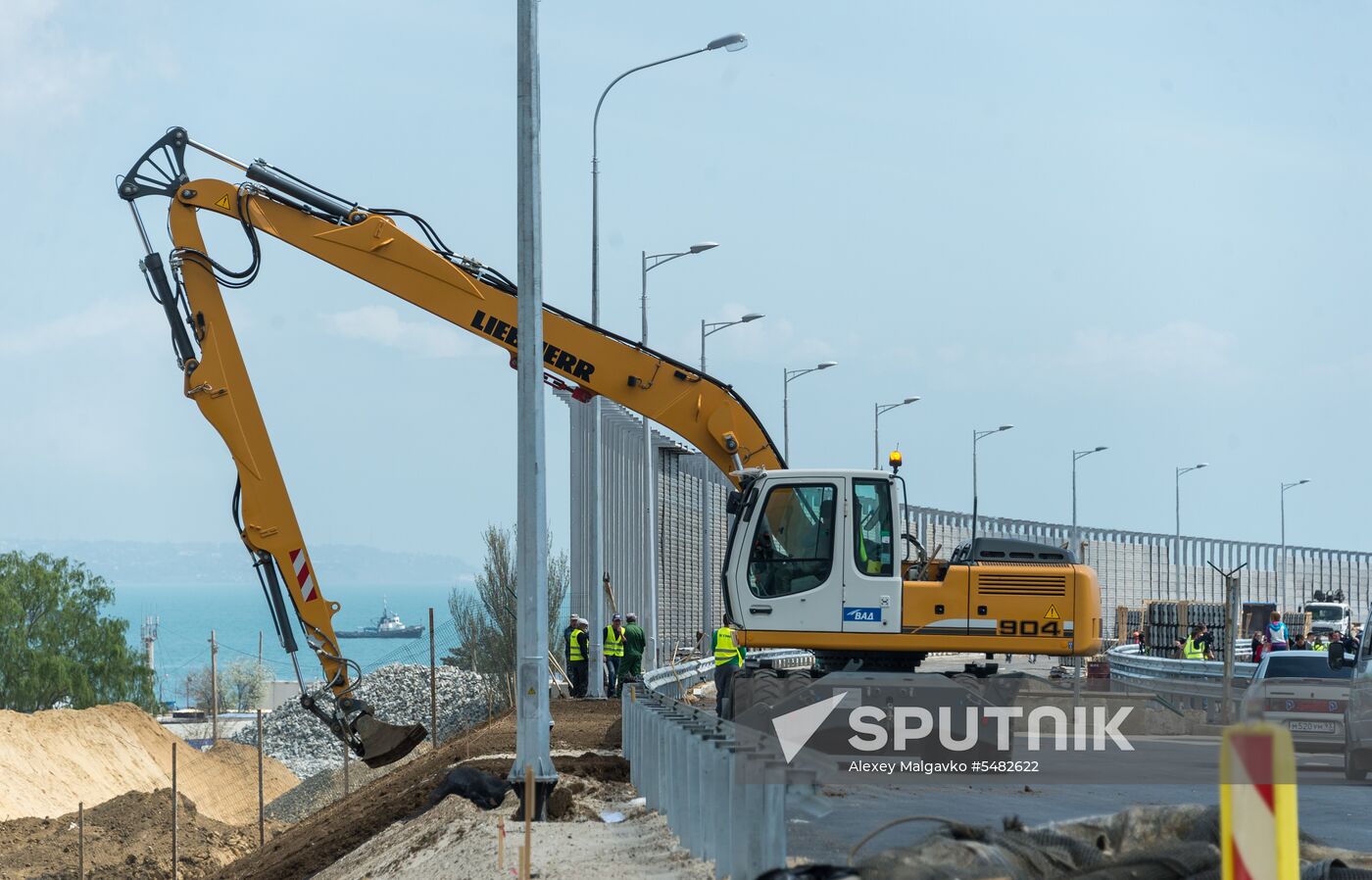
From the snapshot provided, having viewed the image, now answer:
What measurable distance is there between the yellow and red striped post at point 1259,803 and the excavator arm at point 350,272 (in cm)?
1246

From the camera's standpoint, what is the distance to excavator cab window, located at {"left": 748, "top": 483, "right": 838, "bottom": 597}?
1577 centimetres

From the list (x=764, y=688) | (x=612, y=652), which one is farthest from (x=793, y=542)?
(x=612, y=652)

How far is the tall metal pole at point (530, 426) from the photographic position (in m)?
13.7

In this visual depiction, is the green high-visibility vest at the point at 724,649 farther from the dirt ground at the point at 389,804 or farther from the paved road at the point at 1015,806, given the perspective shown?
the paved road at the point at 1015,806

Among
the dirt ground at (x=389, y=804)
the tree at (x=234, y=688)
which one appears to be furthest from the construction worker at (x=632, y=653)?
the tree at (x=234, y=688)

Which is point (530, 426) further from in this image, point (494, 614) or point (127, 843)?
point (494, 614)

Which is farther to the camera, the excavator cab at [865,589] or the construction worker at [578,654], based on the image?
the construction worker at [578,654]

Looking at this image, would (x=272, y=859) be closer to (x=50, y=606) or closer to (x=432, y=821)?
(x=432, y=821)

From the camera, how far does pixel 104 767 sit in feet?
140

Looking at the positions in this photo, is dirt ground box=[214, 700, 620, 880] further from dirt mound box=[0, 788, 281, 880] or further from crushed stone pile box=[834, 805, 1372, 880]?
crushed stone pile box=[834, 805, 1372, 880]

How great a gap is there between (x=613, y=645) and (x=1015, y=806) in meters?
16.7

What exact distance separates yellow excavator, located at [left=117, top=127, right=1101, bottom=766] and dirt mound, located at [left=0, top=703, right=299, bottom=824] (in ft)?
76.0

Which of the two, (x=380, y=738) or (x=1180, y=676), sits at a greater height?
(x=380, y=738)

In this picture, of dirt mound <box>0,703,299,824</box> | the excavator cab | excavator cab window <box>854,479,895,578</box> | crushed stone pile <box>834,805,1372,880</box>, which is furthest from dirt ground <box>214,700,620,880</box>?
dirt mound <box>0,703,299,824</box>
